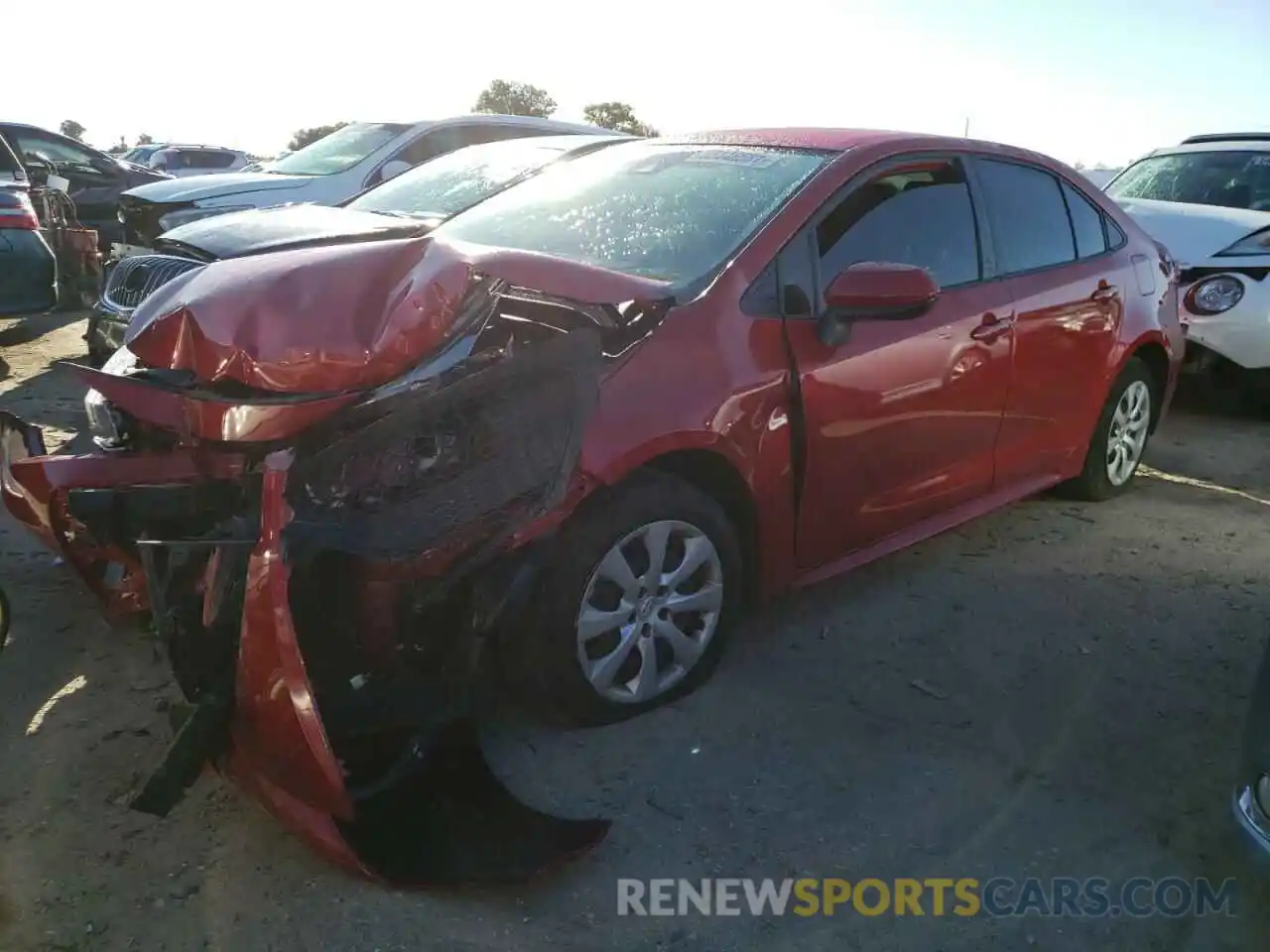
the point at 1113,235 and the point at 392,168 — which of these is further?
the point at 392,168

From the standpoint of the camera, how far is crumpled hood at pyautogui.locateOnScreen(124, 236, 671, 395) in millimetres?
2750

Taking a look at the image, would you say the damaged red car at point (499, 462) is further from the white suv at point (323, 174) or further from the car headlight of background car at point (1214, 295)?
the white suv at point (323, 174)

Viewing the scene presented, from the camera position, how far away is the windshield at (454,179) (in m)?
5.38

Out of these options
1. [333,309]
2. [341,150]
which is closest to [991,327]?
[333,309]

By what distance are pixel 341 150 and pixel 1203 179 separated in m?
6.79

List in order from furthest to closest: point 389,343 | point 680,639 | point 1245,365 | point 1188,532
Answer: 1. point 1245,365
2. point 1188,532
3. point 680,639
4. point 389,343

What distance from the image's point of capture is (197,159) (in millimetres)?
21141

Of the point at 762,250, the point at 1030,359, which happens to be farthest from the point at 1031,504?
the point at 762,250

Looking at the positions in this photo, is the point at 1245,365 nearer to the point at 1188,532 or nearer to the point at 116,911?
the point at 1188,532

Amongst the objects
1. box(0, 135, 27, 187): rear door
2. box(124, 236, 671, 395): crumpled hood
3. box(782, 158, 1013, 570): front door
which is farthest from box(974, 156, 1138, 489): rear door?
box(0, 135, 27, 187): rear door

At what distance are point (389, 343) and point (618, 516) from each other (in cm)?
76

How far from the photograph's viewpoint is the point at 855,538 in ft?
12.1

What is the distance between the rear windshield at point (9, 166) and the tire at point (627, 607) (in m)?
6.82

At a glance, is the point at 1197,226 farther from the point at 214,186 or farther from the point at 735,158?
the point at 214,186
